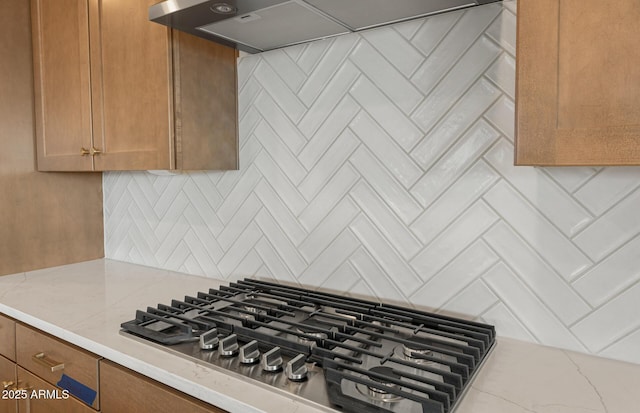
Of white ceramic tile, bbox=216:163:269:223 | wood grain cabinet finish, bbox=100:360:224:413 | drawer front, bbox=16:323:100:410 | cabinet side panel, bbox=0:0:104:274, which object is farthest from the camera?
cabinet side panel, bbox=0:0:104:274

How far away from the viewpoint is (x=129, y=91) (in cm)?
149

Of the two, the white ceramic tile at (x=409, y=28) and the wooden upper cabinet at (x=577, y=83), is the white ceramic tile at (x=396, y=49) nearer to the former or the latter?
the white ceramic tile at (x=409, y=28)

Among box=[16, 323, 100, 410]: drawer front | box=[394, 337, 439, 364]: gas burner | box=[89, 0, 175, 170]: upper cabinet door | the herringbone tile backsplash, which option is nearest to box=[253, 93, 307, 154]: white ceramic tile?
the herringbone tile backsplash

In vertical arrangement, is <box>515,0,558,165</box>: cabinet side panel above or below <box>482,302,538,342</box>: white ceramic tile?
above

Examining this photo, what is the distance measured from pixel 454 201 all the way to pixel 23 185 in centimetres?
183

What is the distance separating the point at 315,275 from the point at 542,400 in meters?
0.80

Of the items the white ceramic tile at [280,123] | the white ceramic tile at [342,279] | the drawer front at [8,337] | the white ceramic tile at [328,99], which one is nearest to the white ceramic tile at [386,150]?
the white ceramic tile at [328,99]

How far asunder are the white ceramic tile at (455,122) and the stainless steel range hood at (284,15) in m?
0.23

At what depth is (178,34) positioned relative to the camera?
140cm

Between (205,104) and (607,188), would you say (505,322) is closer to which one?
(607,188)

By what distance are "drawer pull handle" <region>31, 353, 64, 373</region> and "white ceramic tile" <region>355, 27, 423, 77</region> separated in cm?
131

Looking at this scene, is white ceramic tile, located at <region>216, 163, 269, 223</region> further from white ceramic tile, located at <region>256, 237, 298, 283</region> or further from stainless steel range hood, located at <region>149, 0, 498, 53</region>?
stainless steel range hood, located at <region>149, 0, 498, 53</region>

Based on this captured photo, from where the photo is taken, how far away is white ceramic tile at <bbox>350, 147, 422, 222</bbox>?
1.27 m

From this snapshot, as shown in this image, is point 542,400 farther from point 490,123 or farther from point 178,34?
point 178,34
